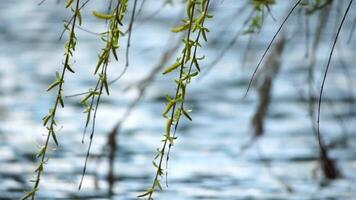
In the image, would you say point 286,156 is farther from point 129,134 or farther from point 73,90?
point 73,90

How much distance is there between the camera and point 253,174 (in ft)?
14.8

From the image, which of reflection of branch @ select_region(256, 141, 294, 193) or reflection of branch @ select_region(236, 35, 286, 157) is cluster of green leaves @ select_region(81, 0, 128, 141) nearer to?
reflection of branch @ select_region(236, 35, 286, 157)

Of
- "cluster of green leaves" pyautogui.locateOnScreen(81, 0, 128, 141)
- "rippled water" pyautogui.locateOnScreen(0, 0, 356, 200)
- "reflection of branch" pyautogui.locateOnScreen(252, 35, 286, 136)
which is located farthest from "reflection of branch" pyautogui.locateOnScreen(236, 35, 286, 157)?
"cluster of green leaves" pyautogui.locateOnScreen(81, 0, 128, 141)

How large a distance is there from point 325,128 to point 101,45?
8.29ft

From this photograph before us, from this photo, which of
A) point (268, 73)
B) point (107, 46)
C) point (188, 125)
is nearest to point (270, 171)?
point (268, 73)

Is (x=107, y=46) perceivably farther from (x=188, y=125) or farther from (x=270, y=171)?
(x=188, y=125)

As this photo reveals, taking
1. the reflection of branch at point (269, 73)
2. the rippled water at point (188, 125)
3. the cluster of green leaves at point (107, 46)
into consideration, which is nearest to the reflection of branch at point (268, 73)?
the reflection of branch at point (269, 73)

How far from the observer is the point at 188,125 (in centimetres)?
549

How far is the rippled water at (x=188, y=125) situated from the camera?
4309 mm

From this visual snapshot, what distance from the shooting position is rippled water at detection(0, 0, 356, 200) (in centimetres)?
431

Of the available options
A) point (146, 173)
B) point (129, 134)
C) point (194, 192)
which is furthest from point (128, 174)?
point (129, 134)

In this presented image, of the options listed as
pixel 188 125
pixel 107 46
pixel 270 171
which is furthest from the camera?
pixel 188 125

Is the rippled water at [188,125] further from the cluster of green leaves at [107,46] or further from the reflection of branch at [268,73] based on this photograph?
the cluster of green leaves at [107,46]

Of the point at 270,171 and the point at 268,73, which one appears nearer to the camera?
the point at 268,73
